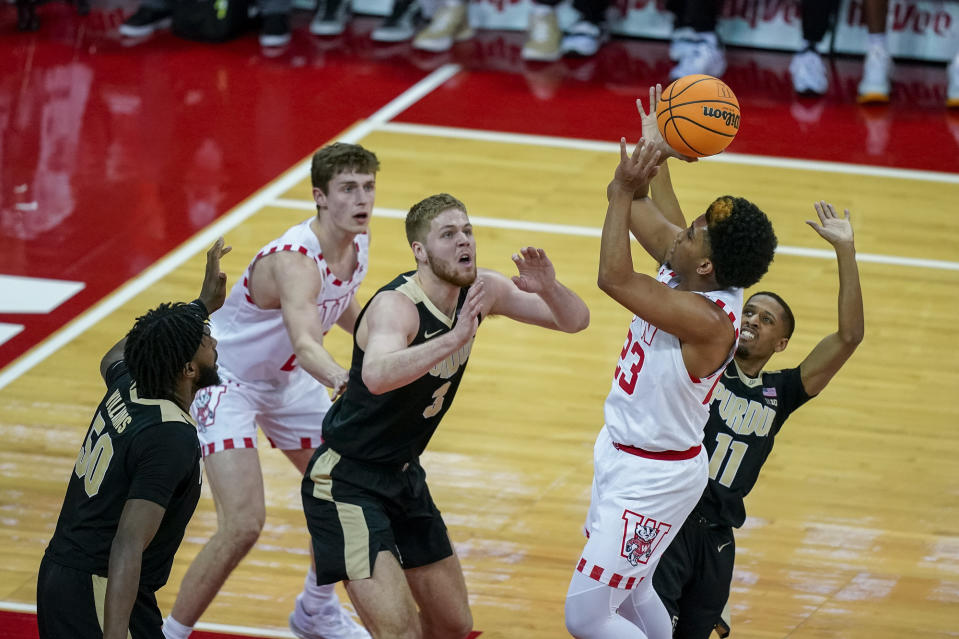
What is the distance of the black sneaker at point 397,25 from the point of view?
1395 cm

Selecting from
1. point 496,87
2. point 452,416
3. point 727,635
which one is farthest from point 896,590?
point 496,87

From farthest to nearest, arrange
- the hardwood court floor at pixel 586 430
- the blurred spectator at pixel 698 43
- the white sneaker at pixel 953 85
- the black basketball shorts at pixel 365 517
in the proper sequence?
the blurred spectator at pixel 698 43 < the white sneaker at pixel 953 85 < the hardwood court floor at pixel 586 430 < the black basketball shorts at pixel 365 517

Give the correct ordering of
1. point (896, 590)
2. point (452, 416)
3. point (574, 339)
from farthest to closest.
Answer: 1. point (574, 339)
2. point (452, 416)
3. point (896, 590)

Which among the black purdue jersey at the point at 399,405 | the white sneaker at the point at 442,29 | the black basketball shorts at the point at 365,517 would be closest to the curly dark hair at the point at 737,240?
the black purdue jersey at the point at 399,405

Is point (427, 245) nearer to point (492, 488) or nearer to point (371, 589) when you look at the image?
point (371, 589)

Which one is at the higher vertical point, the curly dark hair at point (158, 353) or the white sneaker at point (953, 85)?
the curly dark hair at point (158, 353)

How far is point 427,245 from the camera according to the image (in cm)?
525

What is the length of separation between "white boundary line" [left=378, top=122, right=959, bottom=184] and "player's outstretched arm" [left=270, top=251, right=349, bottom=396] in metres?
5.88

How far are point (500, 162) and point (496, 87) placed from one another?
Result: 1873 millimetres

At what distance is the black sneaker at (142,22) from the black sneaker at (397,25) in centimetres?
219

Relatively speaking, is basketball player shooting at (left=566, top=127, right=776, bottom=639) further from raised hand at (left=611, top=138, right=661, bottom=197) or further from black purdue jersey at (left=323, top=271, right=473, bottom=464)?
black purdue jersey at (left=323, top=271, right=473, bottom=464)

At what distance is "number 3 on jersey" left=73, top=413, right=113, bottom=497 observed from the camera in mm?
4477

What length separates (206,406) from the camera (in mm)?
6109

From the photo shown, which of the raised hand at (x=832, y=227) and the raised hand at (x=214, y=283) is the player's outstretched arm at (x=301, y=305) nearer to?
the raised hand at (x=214, y=283)
